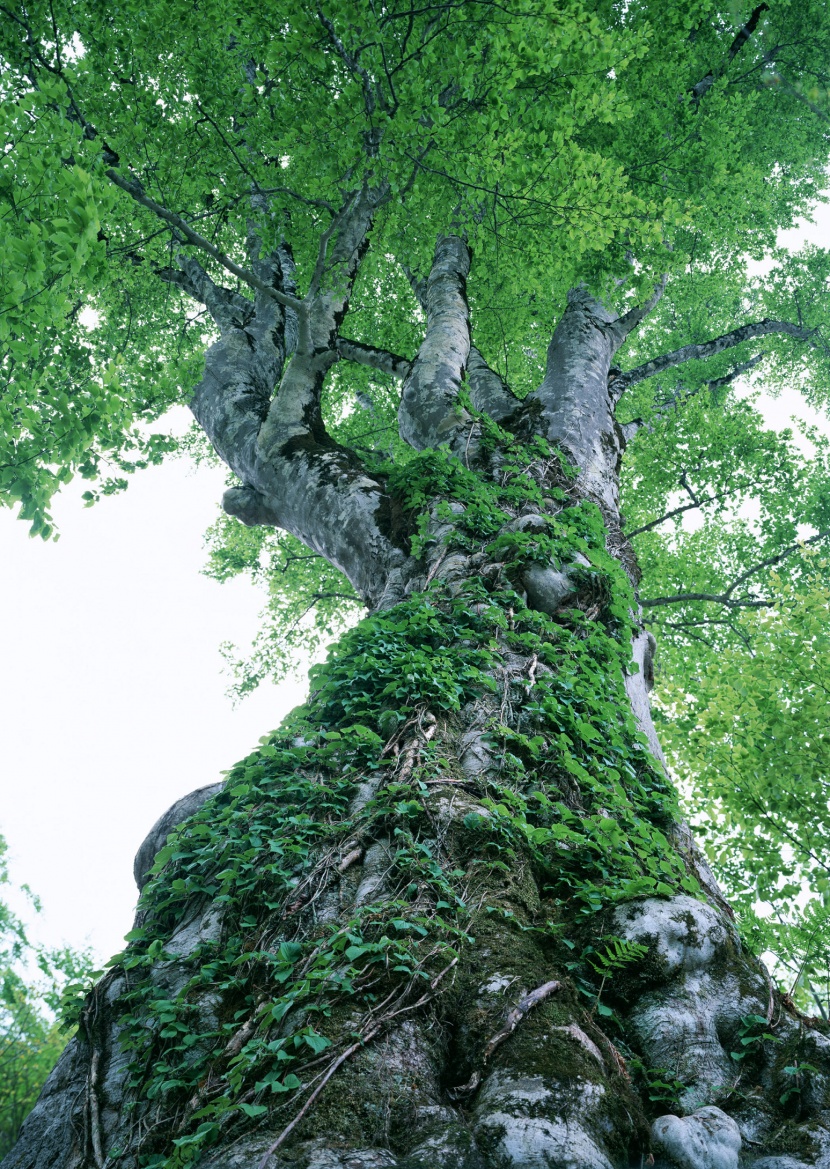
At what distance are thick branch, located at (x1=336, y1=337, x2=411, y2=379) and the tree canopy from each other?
0.04 m

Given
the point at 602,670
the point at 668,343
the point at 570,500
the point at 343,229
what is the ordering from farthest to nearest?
the point at 668,343 < the point at 343,229 < the point at 570,500 < the point at 602,670

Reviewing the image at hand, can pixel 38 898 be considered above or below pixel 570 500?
above

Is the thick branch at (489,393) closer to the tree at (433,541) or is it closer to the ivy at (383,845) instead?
the tree at (433,541)

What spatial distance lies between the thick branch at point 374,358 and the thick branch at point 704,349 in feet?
7.79

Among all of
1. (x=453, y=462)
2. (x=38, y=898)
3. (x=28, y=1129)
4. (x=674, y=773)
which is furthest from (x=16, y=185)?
(x=674, y=773)

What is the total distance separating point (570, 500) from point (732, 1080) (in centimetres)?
399

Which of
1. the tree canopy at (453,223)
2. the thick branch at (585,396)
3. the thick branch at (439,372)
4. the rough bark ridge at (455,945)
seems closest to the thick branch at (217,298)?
the tree canopy at (453,223)

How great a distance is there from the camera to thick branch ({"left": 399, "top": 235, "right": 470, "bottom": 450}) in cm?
610

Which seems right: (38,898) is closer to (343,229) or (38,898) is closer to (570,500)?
(570,500)

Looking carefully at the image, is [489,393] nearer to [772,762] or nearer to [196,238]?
[196,238]

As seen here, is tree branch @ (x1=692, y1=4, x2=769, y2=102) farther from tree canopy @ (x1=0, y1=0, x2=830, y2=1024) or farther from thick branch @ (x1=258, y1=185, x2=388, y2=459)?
thick branch @ (x1=258, y1=185, x2=388, y2=459)

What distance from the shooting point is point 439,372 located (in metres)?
6.43

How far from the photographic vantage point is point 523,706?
11.5 feet

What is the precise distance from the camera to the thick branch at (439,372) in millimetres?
6098
